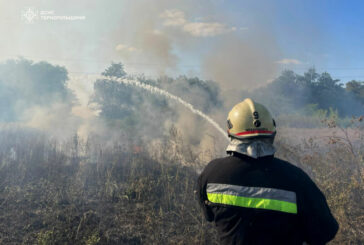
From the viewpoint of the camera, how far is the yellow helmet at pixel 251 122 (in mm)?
1962

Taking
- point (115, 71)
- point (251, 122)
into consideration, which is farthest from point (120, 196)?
point (115, 71)

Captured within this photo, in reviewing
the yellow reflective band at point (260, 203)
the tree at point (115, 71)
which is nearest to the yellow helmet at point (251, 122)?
the yellow reflective band at point (260, 203)

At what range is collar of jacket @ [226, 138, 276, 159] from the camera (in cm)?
187

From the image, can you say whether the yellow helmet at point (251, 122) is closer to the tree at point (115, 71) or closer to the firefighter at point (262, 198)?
the firefighter at point (262, 198)

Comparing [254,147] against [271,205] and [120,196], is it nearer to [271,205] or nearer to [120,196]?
[271,205]

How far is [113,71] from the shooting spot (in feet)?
59.7

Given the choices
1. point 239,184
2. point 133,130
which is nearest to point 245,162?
point 239,184

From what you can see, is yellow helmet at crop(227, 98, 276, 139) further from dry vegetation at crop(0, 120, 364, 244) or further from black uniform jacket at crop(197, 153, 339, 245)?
dry vegetation at crop(0, 120, 364, 244)

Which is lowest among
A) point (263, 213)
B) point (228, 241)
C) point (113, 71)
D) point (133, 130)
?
point (228, 241)

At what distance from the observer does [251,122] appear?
78.2 inches

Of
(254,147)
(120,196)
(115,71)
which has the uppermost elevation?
(115,71)

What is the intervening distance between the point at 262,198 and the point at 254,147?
321 millimetres

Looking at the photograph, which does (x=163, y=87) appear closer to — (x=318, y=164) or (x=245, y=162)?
(x=318, y=164)

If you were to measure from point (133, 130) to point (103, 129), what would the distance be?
1366 mm
